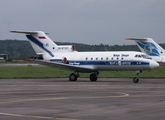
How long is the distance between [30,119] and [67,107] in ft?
9.63

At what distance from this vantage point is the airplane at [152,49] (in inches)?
1772

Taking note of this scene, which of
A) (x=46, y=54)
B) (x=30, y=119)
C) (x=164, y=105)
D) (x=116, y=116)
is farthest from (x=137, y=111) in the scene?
(x=46, y=54)

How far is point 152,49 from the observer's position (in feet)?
149

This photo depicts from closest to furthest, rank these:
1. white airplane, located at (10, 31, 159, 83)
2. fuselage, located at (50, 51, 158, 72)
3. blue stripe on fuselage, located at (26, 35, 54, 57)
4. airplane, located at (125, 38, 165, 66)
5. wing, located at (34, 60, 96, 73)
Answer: fuselage, located at (50, 51, 158, 72) → white airplane, located at (10, 31, 159, 83) → wing, located at (34, 60, 96, 73) → blue stripe on fuselage, located at (26, 35, 54, 57) → airplane, located at (125, 38, 165, 66)

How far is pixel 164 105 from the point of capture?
13.5 metres

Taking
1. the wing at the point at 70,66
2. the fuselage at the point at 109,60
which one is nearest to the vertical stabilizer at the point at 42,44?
the fuselage at the point at 109,60

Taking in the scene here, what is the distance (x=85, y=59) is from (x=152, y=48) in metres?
16.0

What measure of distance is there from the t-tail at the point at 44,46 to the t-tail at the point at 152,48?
14.9 meters

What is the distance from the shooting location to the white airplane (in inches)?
1218

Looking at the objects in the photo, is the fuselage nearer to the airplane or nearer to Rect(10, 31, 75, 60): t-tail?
Rect(10, 31, 75, 60): t-tail

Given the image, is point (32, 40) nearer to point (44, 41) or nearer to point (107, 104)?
point (44, 41)

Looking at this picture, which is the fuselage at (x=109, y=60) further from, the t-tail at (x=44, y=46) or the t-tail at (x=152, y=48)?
the t-tail at (x=152, y=48)

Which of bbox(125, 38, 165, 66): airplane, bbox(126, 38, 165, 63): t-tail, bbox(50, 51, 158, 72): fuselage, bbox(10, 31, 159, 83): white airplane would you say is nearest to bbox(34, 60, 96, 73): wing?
bbox(10, 31, 159, 83): white airplane

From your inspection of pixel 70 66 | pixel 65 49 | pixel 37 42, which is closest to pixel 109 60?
pixel 70 66
